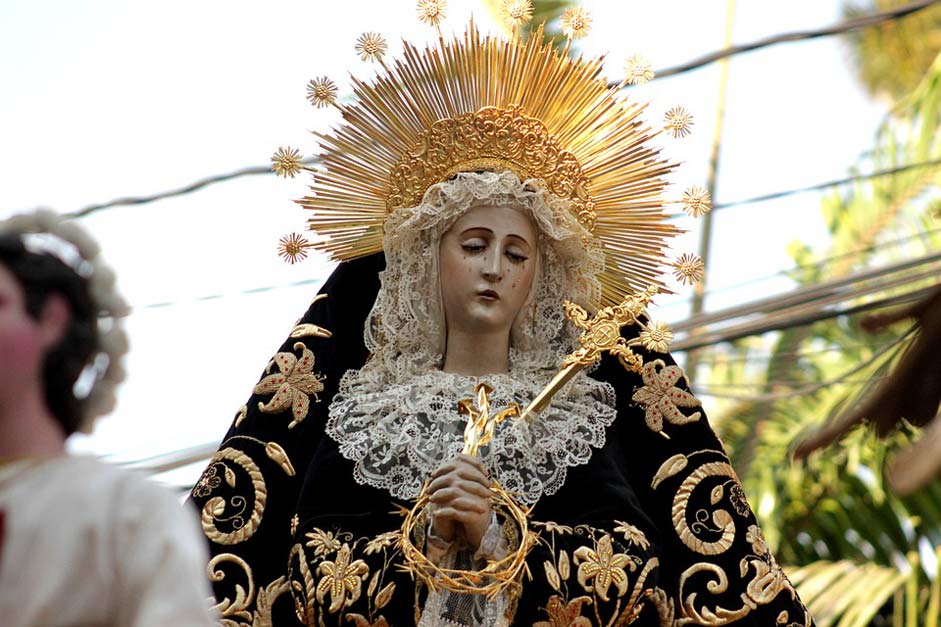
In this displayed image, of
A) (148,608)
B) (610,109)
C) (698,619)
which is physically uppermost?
(610,109)

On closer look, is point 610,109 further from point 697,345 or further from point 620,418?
point 697,345

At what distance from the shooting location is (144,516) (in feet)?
11.2

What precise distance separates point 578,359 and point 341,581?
0.90 metres

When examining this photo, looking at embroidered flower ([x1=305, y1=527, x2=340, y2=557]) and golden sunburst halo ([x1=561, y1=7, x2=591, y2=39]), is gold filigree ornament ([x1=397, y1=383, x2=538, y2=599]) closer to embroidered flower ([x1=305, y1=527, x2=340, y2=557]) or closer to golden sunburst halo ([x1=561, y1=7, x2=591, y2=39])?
embroidered flower ([x1=305, y1=527, x2=340, y2=557])

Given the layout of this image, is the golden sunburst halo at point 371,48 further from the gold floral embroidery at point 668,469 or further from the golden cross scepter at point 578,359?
the gold floral embroidery at point 668,469

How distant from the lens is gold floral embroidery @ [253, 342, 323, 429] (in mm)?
5867

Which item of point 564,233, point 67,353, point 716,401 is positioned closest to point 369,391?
point 564,233

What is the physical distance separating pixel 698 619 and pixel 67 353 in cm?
253

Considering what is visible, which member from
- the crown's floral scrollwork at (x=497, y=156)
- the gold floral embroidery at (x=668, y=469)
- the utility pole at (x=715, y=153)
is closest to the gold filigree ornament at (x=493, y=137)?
the crown's floral scrollwork at (x=497, y=156)

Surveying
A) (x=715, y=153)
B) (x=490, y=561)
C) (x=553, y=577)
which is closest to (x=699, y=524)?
(x=553, y=577)

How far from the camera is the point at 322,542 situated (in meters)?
5.42

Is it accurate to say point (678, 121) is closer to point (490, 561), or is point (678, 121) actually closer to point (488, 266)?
point (488, 266)

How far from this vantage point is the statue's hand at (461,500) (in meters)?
5.14

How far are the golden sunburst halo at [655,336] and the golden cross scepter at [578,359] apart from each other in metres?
0.09
